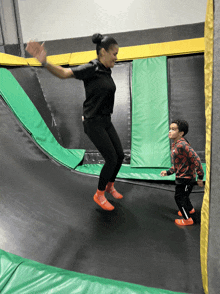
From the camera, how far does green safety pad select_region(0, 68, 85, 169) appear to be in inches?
98.4

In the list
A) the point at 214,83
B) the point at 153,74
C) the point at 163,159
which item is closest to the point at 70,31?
the point at 153,74

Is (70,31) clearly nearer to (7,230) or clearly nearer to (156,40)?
(156,40)

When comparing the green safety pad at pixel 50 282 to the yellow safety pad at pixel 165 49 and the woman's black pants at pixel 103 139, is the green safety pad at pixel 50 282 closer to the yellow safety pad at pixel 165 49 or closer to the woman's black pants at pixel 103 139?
the woman's black pants at pixel 103 139

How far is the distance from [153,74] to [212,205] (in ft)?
8.24

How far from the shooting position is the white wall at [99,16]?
11.3 feet

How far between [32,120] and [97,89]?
4.91 ft

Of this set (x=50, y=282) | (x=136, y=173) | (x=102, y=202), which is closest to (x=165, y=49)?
(x=136, y=173)

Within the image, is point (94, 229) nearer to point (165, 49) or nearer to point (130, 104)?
point (130, 104)

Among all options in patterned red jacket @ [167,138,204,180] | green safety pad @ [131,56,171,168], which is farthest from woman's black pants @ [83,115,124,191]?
green safety pad @ [131,56,171,168]

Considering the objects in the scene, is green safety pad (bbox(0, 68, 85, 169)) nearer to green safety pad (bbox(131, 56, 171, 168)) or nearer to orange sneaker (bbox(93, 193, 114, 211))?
green safety pad (bbox(131, 56, 171, 168))

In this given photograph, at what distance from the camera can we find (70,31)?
3.94 meters

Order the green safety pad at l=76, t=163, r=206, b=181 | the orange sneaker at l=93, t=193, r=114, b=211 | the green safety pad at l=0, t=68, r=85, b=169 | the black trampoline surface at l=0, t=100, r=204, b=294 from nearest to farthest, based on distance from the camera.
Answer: the black trampoline surface at l=0, t=100, r=204, b=294 < the orange sneaker at l=93, t=193, r=114, b=211 < the green safety pad at l=76, t=163, r=206, b=181 < the green safety pad at l=0, t=68, r=85, b=169

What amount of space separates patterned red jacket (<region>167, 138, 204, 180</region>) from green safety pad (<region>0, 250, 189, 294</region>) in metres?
0.77

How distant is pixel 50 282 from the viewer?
897mm
